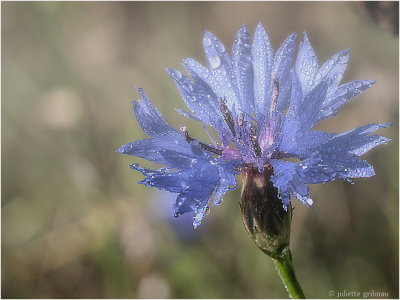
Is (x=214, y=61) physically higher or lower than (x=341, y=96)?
higher

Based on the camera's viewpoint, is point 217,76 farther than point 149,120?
Yes

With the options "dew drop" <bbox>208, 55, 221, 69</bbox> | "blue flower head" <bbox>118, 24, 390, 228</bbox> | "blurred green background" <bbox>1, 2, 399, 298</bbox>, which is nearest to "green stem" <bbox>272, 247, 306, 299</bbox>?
"blue flower head" <bbox>118, 24, 390, 228</bbox>

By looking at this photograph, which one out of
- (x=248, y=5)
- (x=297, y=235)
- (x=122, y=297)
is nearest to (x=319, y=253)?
(x=297, y=235)

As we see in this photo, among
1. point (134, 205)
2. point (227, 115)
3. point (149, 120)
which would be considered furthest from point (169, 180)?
point (134, 205)

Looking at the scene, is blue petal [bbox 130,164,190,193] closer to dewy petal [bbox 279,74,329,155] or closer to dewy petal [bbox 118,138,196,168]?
dewy petal [bbox 118,138,196,168]

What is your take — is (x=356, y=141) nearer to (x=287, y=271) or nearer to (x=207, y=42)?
(x=287, y=271)

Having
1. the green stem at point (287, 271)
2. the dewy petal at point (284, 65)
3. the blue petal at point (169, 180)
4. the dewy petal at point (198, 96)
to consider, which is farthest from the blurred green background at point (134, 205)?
the blue petal at point (169, 180)

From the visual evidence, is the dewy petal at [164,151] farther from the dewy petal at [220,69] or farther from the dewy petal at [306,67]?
the dewy petal at [306,67]
